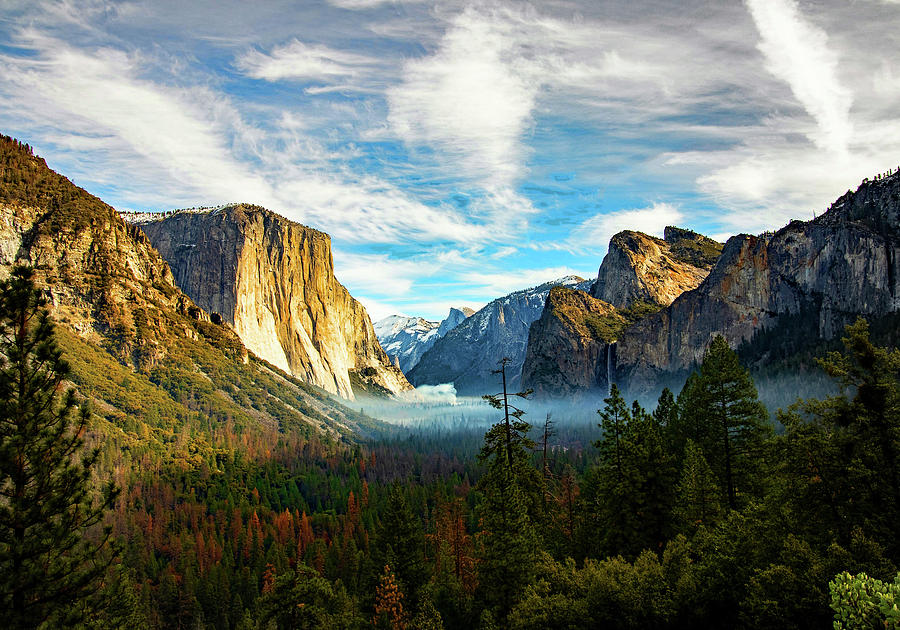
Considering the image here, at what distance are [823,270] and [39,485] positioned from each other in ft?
642

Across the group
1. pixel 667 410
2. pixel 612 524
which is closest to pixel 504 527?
pixel 612 524

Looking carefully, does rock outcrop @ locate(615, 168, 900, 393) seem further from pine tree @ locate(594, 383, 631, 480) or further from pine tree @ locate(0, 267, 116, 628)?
pine tree @ locate(0, 267, 116, 628)

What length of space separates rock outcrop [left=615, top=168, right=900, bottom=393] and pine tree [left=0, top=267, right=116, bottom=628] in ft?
504

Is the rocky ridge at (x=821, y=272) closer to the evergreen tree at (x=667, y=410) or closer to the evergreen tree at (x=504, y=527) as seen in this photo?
the evergreen tree at (x=667, y=410)

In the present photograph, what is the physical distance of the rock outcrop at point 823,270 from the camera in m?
143

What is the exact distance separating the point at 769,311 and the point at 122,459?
20569 centimetres

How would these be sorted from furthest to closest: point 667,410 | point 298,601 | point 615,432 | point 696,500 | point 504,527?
point 667,410
point 615,432
point 696,500
point 504,527
point 298,601

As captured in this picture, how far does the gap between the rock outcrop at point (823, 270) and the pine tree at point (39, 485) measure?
154 metres

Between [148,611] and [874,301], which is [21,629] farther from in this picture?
[874,301]

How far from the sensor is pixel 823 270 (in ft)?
534

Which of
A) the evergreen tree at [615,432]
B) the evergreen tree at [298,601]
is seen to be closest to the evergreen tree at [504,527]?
the evergreen tree at [615,432]

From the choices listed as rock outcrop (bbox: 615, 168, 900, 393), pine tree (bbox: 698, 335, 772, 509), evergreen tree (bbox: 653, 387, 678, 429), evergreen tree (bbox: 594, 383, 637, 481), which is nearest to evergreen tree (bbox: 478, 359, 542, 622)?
evergreen tree (bbox: 594, 383, 637, 481)

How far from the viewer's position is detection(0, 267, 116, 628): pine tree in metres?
15.2

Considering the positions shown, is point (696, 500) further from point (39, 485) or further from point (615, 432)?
point (39, 485)
